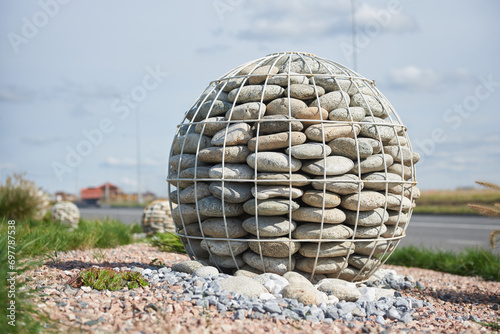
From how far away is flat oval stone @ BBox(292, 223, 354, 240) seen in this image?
4.30 meters

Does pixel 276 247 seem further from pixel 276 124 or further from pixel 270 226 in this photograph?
pixel 276 124

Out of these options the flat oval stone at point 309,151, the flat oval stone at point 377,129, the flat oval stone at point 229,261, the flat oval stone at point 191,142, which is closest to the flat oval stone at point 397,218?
the flat oval stone at point 377,129

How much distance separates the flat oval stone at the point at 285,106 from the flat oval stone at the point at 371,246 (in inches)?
56.9

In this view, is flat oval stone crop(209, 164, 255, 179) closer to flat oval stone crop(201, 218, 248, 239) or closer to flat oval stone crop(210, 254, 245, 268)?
flat oval stone crop(201, 218, 248, 239)

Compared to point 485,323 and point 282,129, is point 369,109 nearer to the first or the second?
point 282,129

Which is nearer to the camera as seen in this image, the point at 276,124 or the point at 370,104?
the point at 276,124

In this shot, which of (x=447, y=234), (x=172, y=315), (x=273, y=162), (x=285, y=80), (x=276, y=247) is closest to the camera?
(x=172, y=315)

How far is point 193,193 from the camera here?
4.65 metres

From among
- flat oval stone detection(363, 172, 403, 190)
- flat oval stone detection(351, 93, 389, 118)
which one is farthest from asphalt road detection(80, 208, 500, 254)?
flat oval stone detection(363, 172, 403, 190)

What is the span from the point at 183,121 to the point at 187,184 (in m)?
0.80

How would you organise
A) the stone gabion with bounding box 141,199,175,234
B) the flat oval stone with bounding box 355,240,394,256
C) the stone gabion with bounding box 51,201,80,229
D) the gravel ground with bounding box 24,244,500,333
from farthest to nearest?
the stone gabion with bounding box 51,201,80,229 → the stone gabion with bounding box 141,199,175,234 → the flat oval stone with bounding box 355,240,394,256 → the gravel ground with bounding box 24,244,500,333

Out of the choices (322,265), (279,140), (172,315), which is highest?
(279,140)

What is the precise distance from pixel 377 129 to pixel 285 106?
949 millimetres

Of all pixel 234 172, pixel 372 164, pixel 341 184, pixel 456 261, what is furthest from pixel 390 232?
pixel 456 261
